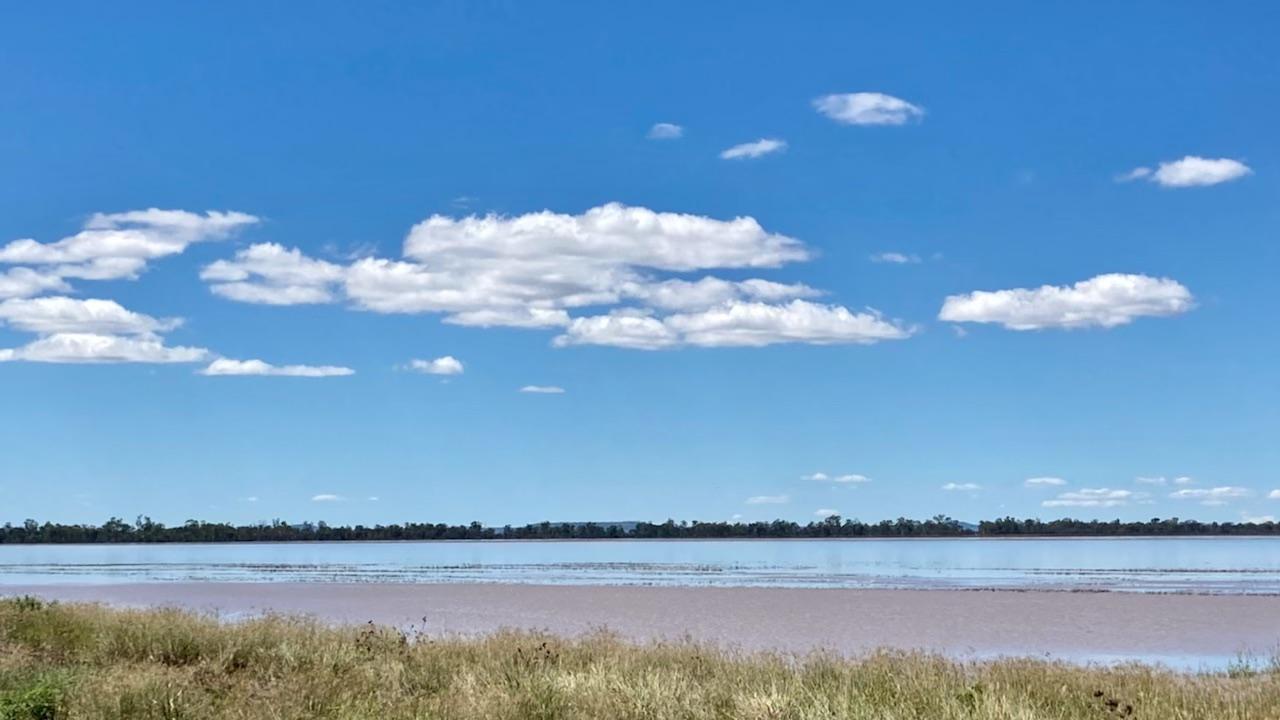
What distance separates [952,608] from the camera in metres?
39.3

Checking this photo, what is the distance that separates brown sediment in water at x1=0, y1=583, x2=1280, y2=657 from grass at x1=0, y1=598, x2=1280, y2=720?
16.4ft

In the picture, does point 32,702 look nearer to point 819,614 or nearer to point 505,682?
point 505,682

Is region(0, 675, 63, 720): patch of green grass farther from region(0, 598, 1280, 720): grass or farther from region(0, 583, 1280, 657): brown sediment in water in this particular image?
region(0, 583, 1280, 657): brown sediment in water

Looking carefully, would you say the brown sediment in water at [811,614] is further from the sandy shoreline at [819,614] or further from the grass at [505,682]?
the grass at [505,682]

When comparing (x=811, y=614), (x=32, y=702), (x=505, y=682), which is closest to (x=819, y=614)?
(x=811, y=614)

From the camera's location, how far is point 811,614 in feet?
124

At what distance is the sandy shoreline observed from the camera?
93.6 feet

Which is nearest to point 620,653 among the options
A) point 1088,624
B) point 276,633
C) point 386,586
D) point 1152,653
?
point 276,633

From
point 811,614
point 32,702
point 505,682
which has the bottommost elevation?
point 811,614

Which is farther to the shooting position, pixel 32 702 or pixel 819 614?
pixel 819 614

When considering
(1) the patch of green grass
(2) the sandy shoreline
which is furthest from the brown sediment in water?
(1) the patch of green grass

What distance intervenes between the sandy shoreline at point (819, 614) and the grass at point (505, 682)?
17.4 ft

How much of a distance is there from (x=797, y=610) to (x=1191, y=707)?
84.4ft

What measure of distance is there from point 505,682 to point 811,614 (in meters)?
23.6
